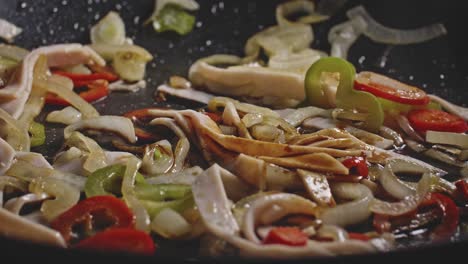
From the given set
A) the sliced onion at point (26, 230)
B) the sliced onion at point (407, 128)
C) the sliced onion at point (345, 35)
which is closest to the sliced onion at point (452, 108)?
the sliced onion at point (407, 128)

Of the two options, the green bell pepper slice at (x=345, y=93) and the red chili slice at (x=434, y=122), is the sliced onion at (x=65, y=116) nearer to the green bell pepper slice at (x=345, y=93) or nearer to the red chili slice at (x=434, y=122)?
the green bell pepper slice at (x=345, y=93)

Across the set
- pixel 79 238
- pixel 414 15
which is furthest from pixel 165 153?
pixel 414 15

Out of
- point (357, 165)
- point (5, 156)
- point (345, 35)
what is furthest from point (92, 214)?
point (345, 35)

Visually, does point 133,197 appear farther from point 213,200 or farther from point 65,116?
point 65,116

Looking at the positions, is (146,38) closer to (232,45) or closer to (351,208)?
(232,45)

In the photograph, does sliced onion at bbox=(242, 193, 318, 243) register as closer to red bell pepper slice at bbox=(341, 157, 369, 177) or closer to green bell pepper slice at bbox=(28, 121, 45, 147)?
red bell pepper slice at bbox=(341, 157, 369, 177)

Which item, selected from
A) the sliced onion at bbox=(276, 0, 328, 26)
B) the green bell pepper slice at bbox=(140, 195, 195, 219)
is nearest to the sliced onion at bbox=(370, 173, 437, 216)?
the green bell pepper slice at bbox=(140, 195, 195, 219)
